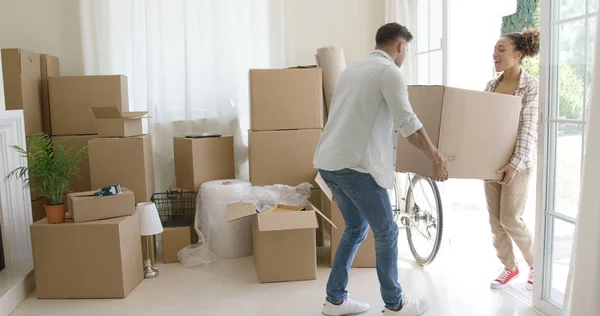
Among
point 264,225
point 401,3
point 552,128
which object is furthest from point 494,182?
point 401,3

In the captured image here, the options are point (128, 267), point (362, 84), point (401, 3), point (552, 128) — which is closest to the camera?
point (362, 84)

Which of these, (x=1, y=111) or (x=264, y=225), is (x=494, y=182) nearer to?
(x=264, y=225)

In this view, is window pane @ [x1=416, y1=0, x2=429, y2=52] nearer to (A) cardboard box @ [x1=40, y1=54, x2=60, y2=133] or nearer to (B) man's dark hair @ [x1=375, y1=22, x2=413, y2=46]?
(B) man's dark hair @ [x1=375, y1=22, x2=413, y2=46]

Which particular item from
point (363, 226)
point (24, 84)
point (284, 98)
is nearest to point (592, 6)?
point (363, 226)

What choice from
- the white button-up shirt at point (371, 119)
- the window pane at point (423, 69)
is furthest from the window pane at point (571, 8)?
the window pane at point (423, 69)

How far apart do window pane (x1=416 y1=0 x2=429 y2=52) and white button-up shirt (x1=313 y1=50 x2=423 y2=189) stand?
1.62 meters

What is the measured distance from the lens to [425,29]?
3.63 meters

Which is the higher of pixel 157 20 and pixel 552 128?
pixel 157 20

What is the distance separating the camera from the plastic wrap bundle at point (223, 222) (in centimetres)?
325

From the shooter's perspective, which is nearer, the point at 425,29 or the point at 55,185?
the point at 55,185

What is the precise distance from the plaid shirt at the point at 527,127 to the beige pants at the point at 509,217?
12 centimetres

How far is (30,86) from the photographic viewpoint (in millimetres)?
A: 3314

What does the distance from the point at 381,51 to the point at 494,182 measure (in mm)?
1013

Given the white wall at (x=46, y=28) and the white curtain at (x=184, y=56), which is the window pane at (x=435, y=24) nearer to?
the white curtain at (x=184, y=56)
